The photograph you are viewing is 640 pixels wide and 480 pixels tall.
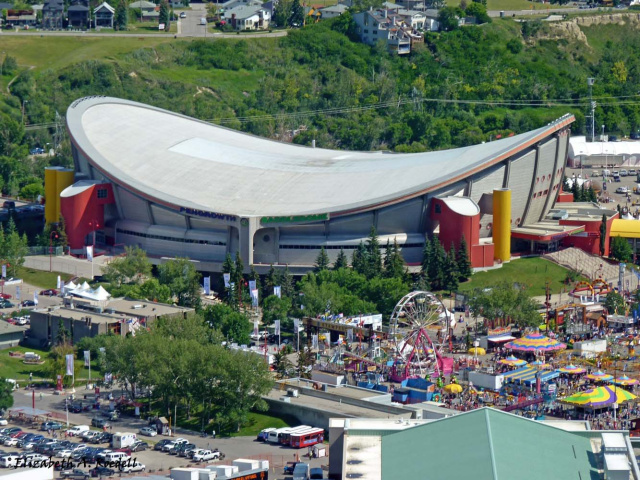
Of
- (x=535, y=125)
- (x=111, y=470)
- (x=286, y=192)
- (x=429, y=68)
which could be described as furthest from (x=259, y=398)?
→ (x=429, y=68)

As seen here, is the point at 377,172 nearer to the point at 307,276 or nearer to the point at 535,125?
the point at 307,276

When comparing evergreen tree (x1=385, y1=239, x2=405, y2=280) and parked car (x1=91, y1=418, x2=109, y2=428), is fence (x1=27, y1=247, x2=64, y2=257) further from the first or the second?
parked car (x1=91, y1=418, x2=109, y2=428)

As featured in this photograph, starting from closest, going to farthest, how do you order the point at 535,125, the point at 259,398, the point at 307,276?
the point at 259,398
the point at 307,276
the point at 535,125

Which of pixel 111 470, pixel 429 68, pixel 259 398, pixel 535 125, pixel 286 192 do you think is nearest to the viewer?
pixel 111 470

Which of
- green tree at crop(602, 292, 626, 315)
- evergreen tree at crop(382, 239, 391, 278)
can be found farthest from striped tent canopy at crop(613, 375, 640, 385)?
evergreen tree at crop(382, 239, 391, 278)

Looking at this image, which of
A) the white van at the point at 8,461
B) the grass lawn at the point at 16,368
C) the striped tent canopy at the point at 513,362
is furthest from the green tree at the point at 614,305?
the white van at the point at 8,461
